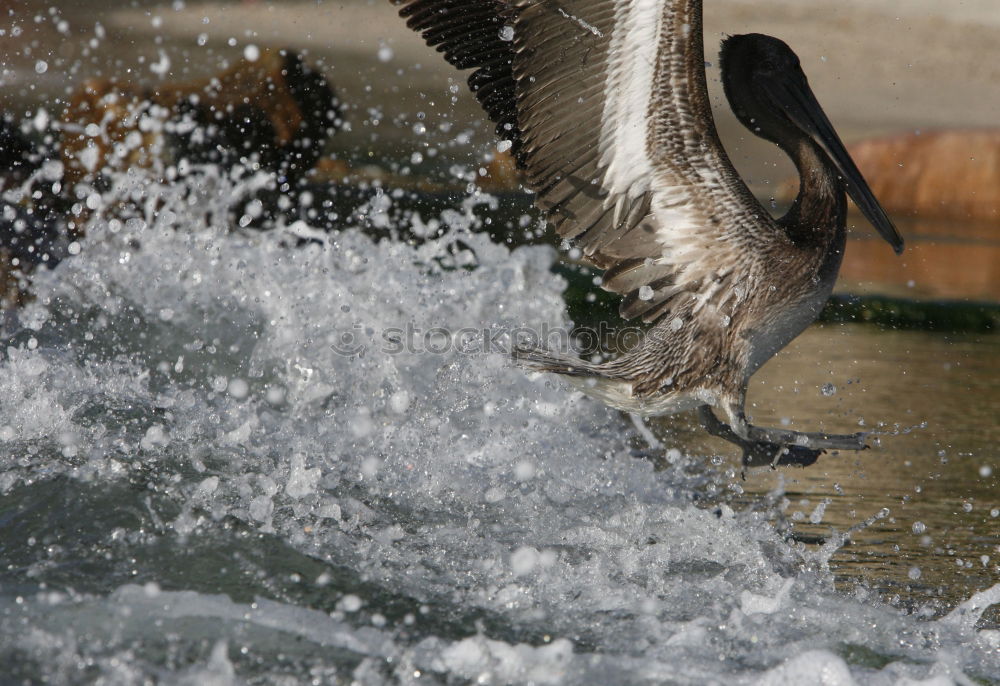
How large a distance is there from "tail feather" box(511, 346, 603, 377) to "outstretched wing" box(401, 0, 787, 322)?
0.92 feet

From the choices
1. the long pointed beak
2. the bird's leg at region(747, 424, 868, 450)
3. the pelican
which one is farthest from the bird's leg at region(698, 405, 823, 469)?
the long pointed beak

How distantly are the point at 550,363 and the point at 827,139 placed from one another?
1.24 meters

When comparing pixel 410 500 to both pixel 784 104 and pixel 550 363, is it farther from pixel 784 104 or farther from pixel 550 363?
pixel 784 104

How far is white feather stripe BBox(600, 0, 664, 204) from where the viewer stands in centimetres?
340

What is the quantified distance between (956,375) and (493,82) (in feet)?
11.1

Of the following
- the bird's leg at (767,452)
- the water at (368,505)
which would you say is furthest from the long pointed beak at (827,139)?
the water at (368,505)

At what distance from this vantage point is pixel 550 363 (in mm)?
3836

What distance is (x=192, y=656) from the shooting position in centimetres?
266

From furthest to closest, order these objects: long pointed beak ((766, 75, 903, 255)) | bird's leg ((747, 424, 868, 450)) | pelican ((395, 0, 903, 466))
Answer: long pointed beak ((766, 75, 903, 255))
bird's leg ((747, 424, 868, 450))
pelican ((395, 0, 903, 466))

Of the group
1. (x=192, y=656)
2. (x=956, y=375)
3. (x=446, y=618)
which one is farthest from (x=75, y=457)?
(x=956, y=375)

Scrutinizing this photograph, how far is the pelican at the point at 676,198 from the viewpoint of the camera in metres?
3.55

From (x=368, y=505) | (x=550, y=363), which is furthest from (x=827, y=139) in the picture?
(x=368, y=505)

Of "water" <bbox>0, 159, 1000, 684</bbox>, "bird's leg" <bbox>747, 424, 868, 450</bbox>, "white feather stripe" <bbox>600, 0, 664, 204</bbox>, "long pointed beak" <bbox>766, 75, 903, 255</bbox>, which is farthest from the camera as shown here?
"long pointed beak" <bbox>766, 75, 903, 255</bbox>

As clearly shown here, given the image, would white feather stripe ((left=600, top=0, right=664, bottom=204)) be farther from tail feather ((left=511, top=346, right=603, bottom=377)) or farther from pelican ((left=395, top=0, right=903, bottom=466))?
tail feather ((left=511, top=346, right=603, bottom=377))
